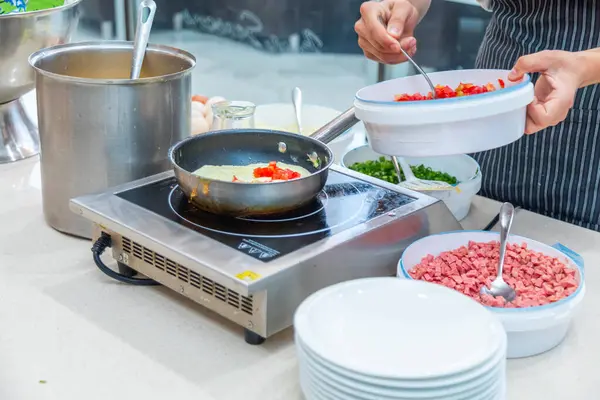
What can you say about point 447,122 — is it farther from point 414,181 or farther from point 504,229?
point 414,181

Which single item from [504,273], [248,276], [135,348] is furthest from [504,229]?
[135,348]

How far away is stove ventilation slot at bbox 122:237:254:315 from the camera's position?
107 cm

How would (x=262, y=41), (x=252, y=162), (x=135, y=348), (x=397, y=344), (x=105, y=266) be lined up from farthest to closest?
(x=262, y=41) → (x=252, y=162) → (x=105, y=266) → (x=135, y=348) → (x=397, y=344)

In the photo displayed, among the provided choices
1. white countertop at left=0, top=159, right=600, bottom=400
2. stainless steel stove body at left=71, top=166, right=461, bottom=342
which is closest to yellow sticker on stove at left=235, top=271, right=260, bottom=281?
stainless steel stove body at left=71, top=166, right=461, bottom=342

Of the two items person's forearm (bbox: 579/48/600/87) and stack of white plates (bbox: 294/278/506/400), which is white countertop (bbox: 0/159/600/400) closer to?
stack of white plates (bbox: 294/278/506/400)

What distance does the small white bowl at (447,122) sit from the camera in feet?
3.81

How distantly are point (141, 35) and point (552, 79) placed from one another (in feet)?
2.35

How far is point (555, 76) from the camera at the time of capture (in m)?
1.29

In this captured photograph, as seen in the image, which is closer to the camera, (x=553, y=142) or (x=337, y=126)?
(x=337, y=126)

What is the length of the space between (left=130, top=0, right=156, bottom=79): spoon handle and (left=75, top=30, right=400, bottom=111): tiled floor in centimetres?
250

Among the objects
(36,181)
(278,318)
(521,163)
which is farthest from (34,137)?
(521,163)

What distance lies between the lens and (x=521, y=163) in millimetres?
1713

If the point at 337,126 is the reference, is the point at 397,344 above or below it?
below

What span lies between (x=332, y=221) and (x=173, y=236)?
0.78 ft
